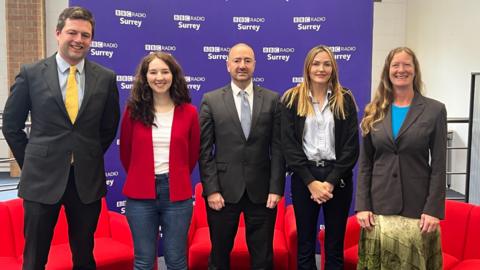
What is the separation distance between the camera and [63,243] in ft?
10.5

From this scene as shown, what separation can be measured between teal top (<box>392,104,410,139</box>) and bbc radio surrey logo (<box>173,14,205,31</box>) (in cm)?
218

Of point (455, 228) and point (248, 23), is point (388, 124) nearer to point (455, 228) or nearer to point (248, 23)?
point (455, 228)

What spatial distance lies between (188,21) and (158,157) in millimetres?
1902

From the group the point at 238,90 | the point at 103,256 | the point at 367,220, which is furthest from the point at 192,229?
the point at 367,220

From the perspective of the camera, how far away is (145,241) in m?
2.39

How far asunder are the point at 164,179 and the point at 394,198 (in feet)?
4.07

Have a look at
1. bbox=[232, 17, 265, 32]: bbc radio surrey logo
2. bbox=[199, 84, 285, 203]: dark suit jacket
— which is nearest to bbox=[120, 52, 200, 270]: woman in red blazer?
bbox=[199, 84, 285, 203]: dark suit jacket

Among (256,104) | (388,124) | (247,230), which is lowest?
(247,230)

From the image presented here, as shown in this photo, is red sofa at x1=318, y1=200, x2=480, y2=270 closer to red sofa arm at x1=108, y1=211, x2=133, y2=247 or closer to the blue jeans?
the blue jeans

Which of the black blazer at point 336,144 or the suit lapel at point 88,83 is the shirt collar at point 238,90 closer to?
the black blazer at point 336,144

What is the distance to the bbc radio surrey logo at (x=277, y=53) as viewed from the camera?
4.00 meters

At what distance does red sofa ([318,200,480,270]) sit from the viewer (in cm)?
294

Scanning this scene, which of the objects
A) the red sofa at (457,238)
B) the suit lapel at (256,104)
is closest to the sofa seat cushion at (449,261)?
the red sofa at (457,238)

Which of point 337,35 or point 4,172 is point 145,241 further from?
point 4,172
